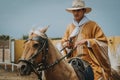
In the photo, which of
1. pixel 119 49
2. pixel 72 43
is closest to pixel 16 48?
pixel 119 49

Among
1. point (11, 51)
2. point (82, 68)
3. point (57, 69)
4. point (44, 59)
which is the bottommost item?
point (11, 51)

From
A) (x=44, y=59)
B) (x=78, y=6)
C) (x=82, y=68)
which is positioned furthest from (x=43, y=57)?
(x=78, y=6)

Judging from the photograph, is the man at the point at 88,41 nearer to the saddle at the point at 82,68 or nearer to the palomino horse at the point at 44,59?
the saddle at the point at 82,68

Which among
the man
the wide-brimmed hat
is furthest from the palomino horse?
the wide-brimmed hat

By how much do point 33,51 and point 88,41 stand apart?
139 centimetres

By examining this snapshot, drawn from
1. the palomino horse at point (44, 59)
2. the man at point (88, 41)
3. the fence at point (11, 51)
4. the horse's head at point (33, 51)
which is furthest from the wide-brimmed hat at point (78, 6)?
the fence at point (11, 51)

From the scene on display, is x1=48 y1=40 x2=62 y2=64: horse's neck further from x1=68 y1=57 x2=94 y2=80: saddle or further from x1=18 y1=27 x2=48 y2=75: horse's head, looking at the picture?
x1=68 y1=57 x2=94 y2=80: saddle

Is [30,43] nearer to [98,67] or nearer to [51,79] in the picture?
[51,79]

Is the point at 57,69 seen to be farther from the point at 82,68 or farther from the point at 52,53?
the point at 82,68

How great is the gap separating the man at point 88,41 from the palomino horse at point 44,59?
63 cm

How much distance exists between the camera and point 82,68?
27.1ft

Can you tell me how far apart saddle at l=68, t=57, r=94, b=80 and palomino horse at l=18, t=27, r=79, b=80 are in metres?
0.19

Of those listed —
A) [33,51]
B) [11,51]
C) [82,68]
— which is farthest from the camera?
[11,51]

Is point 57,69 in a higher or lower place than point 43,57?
lower
